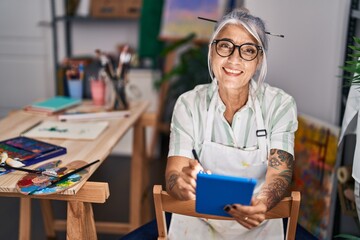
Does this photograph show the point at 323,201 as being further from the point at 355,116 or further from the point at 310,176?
the point at 355,116

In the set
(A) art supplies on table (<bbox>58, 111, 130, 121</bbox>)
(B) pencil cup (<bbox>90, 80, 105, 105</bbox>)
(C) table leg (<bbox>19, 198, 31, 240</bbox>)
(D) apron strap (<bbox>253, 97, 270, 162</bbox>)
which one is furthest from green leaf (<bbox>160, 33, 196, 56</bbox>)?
(D) apron strap (<bbox>253, 97, 270, 162</bbox>)

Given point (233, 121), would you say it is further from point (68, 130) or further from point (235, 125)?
point (68, 130)

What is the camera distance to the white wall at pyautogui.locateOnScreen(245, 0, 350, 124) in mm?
1907

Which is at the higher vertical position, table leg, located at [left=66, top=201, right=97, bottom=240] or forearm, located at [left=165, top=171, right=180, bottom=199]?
forearm, located at [left=165, top=171, right=180, bottom=199]

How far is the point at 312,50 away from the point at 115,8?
2.18 m

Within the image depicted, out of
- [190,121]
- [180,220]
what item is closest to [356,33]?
[190,121]

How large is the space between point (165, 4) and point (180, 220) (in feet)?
7.52

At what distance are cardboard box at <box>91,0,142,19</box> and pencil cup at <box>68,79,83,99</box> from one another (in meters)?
1.49

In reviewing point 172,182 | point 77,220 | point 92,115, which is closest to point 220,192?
point 172,182

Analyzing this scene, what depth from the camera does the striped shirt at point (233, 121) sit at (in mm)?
1415

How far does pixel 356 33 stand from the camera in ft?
6.55

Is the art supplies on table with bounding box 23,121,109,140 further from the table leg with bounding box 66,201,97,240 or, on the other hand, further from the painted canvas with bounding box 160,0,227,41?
the painted canvas with bounding box 160,0,227,41

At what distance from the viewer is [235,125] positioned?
4.75 feet

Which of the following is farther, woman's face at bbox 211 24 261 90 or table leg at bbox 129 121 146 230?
table leg at bbox 129 121 146 230
